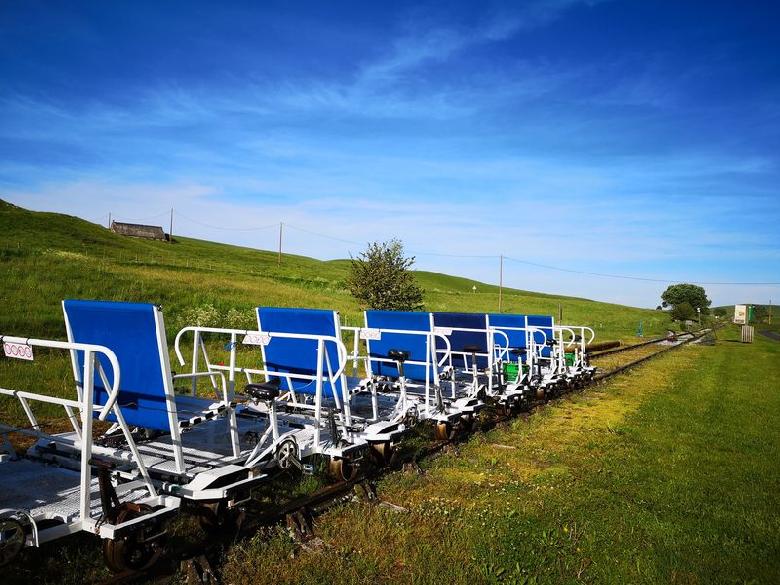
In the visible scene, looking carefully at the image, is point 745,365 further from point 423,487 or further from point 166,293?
point 166,293

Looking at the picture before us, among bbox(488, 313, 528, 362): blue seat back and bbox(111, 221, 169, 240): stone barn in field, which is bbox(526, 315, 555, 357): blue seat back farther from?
bbox(111, 221, 169, 240): stone barn in field

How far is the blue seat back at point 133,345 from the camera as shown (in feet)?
15.9

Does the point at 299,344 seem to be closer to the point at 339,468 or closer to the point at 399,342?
the point at 339,468

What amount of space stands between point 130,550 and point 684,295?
18128cm

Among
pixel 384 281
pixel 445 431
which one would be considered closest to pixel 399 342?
pixel 445 431

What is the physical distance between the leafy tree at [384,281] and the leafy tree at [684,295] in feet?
493

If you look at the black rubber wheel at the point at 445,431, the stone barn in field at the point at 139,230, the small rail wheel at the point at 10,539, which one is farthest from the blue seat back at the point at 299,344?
the stone barn in field at the point at 139,230

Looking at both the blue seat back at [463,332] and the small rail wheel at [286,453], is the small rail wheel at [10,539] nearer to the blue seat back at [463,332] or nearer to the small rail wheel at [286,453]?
the small rail wheel at [286,453]

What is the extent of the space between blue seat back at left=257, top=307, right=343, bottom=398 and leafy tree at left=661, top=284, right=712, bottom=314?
554ft

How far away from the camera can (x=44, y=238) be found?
201ft

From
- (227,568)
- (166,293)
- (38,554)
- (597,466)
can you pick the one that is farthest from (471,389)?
(166,293)

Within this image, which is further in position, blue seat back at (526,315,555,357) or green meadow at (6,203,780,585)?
blue seat back at (526,315,555,357)

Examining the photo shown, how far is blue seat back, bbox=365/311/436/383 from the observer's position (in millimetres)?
9727

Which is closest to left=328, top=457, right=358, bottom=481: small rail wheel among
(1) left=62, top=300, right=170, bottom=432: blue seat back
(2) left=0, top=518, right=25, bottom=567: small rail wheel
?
(1) left=62, top=300, right=170, bottom=432: blue seat back
